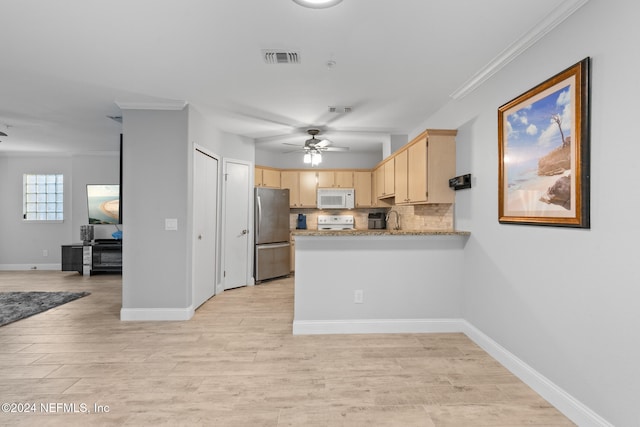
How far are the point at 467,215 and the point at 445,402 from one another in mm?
1778

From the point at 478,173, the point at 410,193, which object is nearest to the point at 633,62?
the point at 478,173

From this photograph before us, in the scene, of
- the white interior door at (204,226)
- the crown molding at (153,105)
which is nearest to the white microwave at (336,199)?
the white interior door at (204,226)

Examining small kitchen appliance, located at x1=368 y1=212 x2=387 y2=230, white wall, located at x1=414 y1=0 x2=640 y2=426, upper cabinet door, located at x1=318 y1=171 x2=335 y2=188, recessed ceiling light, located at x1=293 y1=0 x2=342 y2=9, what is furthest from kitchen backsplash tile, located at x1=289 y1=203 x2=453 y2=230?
recessed ceiling light, located at x1=293 y1=0 x2=342 y2=9

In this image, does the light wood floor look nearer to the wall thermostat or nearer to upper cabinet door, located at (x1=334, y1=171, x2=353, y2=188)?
the wall thermostat

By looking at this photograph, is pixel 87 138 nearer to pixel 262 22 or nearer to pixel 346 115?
pixel 346 115

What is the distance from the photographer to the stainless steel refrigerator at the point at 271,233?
554 centimetres

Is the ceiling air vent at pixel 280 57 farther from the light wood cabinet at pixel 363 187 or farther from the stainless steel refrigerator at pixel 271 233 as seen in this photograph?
the light wood cabinet at pixel 363 187

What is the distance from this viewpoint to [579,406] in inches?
73.7

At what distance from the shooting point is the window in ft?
22.6

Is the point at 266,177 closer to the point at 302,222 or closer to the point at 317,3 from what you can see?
the point at 302,222

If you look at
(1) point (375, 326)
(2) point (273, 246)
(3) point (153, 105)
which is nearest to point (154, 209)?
(3) point (153, 105)

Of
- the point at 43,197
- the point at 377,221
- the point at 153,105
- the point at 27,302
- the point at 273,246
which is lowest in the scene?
the point at 27,302

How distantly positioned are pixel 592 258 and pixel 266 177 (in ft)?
16.5

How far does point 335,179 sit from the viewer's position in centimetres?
643
